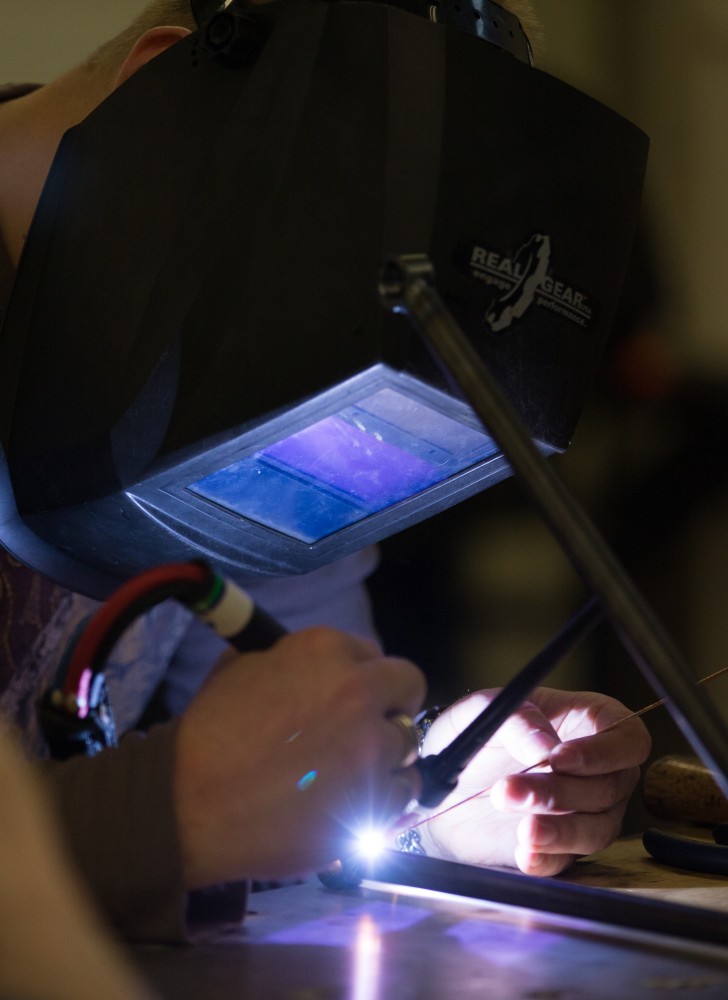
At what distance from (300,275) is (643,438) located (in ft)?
5.62

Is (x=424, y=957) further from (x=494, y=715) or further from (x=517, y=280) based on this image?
(x=517, y=280)

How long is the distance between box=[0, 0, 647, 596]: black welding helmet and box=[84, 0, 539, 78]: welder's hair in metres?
0.25

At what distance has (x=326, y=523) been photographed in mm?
653

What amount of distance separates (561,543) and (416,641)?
4.65ft

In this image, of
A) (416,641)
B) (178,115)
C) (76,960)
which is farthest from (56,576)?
(416,641)

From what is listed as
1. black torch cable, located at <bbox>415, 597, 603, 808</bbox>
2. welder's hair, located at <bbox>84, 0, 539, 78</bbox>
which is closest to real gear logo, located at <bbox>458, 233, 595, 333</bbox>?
black torch cable, located at <bbox>415, 597, 603, 808</bbox>

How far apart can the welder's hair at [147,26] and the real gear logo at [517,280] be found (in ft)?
1.17

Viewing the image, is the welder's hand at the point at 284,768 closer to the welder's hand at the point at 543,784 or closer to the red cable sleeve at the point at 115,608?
the red cable sleeve at the point at 115,608

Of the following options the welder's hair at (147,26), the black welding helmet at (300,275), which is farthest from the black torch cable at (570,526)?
the welder's hair at (147,26)

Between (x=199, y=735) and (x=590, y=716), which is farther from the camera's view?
(x=590, y=716)

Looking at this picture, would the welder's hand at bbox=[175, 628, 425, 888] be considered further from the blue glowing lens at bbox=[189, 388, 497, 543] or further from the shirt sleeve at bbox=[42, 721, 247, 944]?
the blue glowing lens at bbox=[189, 388, 497, 543]

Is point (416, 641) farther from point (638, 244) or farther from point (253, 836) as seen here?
point (253, 836)

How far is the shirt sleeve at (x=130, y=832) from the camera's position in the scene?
0.42 meters

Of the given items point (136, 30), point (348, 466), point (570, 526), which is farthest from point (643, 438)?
point (570, 526)
